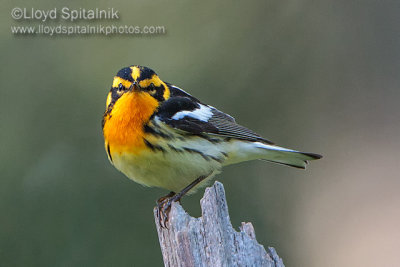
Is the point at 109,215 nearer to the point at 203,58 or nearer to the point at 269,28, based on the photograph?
the point at 203,58

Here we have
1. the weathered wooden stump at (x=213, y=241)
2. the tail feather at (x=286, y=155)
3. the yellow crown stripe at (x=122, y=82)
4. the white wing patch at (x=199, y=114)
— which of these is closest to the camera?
the weathered wooden stump at (x=213, y=241)

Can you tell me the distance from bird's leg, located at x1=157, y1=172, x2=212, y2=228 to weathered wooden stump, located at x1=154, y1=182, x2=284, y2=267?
0.60 meters

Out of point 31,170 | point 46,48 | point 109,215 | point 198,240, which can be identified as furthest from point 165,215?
point 46,48

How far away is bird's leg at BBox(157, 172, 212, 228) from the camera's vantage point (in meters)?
4.34

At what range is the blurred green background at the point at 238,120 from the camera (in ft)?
21.1

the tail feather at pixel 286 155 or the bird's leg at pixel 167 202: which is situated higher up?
the tail feather at pixel 286 155

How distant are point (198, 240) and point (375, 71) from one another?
5317 mm

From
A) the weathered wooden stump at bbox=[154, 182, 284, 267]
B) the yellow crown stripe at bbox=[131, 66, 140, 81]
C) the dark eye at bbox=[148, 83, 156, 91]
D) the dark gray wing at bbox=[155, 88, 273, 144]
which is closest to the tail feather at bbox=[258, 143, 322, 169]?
the dark gray wing at bbox=[155, 88, 273, 144]

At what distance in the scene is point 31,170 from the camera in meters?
6.79

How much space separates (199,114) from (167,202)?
0.75 meters

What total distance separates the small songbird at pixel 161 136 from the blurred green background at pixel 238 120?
1.57 meters

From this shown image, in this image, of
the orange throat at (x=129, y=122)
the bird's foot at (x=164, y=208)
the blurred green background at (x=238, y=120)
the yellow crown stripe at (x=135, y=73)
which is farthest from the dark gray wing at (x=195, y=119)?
the blurred green background at (x=238, y=120)

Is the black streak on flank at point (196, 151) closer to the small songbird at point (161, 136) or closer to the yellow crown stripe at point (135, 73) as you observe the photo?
the small songbird at point (161, 136)

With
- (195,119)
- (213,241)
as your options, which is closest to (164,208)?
(195,119)
